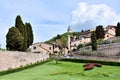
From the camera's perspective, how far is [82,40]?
122m

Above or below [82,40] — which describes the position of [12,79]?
below

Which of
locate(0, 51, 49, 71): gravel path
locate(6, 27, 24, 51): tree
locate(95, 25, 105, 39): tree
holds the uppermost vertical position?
locate(95, 25, 105, 39): tree

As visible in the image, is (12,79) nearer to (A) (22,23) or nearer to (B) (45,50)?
(A) (22,23)

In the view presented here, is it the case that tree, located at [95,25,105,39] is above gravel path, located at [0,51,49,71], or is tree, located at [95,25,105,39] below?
above

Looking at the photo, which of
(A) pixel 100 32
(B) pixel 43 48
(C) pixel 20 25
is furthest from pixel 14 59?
(B) pixel 43 48

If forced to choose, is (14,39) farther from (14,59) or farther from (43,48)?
(43,48)

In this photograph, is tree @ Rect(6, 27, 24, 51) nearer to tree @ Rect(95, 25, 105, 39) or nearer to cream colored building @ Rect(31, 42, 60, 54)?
cream colored building @ Rect(31, 42, 60, 54)

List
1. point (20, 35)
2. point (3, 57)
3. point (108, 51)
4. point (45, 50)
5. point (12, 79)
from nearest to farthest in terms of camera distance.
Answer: point (12, 79), point (3, 57), point (20, 35), point (108, 51), point (45, 50)

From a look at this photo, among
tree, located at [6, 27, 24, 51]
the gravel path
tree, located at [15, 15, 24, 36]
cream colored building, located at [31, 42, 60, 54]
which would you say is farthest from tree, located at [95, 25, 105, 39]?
tree, located at [6, 27, 24, 51]

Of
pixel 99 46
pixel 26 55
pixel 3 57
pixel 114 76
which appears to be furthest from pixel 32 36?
pixel 114 76

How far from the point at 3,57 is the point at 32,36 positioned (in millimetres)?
34950

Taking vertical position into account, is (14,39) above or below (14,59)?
above

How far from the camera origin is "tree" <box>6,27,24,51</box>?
54.2 m

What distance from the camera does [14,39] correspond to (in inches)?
2140
